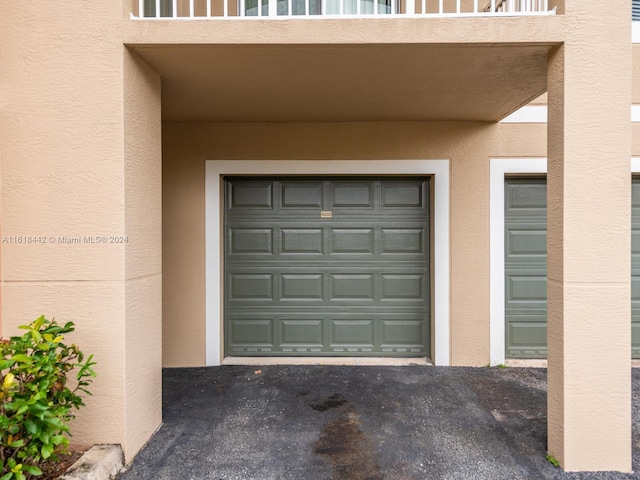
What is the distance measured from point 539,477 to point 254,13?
16.1ft

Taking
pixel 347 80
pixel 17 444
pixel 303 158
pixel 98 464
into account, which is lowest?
pixel 98 464

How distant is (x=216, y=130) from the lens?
4105 mm

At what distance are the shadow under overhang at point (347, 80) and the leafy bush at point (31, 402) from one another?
2006 millimetres

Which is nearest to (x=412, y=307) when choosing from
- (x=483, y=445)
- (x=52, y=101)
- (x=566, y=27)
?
(x=483, y=445)

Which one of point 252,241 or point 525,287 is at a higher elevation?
point 252,241

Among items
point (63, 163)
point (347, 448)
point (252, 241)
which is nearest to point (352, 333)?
point (252, 241)

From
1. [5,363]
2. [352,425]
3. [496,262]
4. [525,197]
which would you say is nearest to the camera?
[5,363]

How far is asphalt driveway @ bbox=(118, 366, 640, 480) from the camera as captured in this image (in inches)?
95.0

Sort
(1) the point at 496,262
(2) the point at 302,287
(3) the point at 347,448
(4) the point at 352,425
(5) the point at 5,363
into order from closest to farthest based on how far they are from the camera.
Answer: (5) the point at 5,363, (3) the point at 347,448, (4) the point at 352,425, (1) the point at 496,262, (2) the point at 302,287

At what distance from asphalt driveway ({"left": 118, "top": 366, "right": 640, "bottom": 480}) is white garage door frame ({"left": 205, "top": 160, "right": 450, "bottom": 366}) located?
1.34 feet

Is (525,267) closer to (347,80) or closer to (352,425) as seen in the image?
(352,425)

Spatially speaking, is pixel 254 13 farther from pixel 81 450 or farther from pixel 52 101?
pixel 81 450

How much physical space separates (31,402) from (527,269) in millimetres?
4481

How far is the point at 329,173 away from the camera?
13.5 feet
